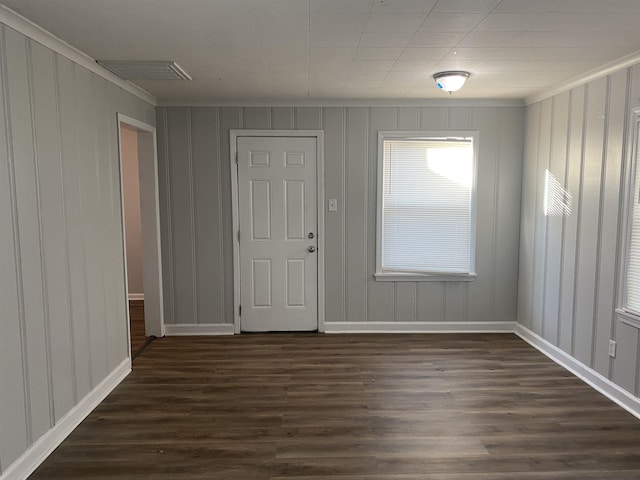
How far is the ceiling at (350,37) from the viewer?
2.11 meters

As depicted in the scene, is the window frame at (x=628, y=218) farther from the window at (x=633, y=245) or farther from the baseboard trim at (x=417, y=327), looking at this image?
the baseboard trim at (x=417, y=327)

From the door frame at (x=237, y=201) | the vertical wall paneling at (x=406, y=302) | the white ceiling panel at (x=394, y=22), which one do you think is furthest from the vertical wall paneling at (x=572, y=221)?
the door frame at (x=237, y=201)

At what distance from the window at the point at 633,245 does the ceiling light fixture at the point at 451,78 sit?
1.15 metres

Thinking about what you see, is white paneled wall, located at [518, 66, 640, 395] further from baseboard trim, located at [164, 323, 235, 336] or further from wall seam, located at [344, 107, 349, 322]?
baseboard trim, located at [164, 323, 235, 336]

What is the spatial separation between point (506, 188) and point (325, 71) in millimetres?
2321

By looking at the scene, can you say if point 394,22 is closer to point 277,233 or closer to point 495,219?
point 277,233

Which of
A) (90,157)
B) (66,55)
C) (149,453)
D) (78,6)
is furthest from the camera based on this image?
(90,157)

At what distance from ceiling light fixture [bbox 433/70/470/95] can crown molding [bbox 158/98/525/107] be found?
0.92 m

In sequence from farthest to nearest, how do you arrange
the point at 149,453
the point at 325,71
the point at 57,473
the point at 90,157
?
the point at 325,71
the point at 90,157
the point at 149,453
the point at 57,473

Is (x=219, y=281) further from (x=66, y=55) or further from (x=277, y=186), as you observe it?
(x=66, y=55)

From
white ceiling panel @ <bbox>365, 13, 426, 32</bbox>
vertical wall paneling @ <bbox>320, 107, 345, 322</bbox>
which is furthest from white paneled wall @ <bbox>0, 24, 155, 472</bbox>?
vertical wall paneling @ <bbox>320, 107, 345, 322</bbox>

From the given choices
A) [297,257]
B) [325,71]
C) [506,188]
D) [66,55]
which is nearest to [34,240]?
[66,55]

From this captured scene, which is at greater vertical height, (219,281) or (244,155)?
(244,155)

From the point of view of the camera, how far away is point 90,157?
9.82 ft
